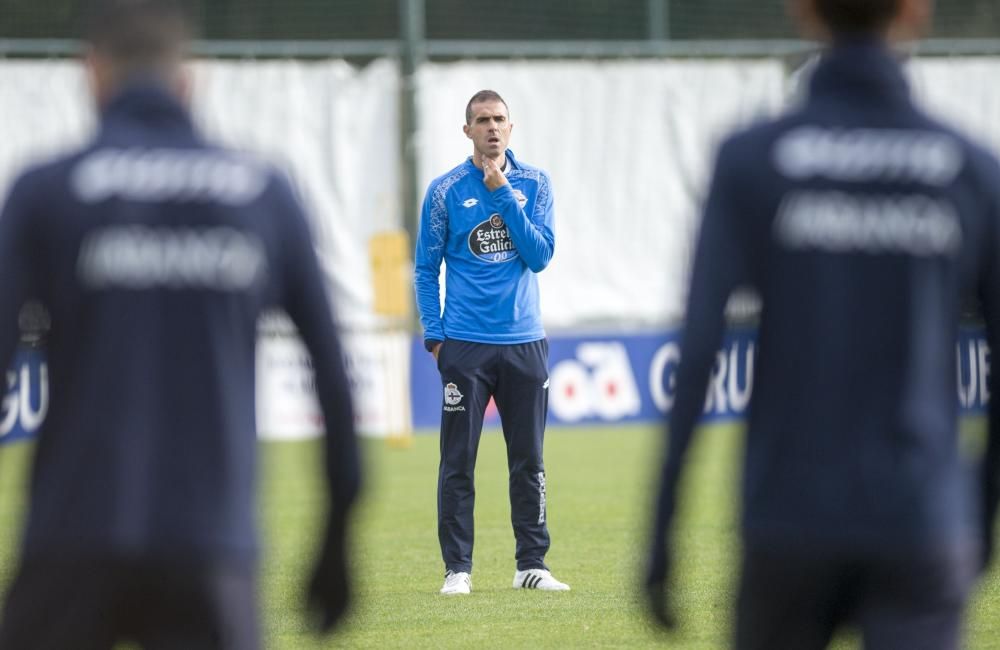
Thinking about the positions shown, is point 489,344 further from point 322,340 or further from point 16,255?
point 16,255

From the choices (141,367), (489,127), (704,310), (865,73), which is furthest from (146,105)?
(489,127)

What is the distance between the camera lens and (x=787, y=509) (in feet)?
11.0

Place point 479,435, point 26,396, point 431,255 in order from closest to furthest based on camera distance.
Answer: point 479,435
point 431,255
point 26,396

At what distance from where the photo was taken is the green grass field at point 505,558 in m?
7.62

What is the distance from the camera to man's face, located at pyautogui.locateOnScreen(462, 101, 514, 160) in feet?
29.0

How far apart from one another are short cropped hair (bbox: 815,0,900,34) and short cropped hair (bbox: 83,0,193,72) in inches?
47.4

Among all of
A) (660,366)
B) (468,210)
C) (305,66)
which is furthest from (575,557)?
(305,66)

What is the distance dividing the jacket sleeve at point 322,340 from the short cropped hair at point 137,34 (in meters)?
0.31

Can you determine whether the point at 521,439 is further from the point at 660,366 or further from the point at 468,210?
the point at 660,366

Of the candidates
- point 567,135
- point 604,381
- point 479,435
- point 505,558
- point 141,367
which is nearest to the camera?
point 141,367

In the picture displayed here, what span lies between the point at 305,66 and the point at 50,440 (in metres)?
19.7

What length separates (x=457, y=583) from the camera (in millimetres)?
8945

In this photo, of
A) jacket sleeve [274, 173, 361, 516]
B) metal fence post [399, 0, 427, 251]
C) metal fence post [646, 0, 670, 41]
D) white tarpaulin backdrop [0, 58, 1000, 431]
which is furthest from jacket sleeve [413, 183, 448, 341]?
metal fence post [646, 0, 670, 41]

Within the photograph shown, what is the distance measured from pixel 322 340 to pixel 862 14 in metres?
1.16
